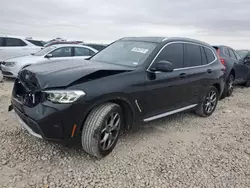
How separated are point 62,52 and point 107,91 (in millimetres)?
6557

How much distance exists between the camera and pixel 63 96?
277 centimetres

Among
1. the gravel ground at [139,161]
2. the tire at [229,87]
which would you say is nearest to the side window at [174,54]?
the gravel ground at [139,161]

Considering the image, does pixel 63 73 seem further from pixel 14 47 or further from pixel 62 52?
pixel 14 47

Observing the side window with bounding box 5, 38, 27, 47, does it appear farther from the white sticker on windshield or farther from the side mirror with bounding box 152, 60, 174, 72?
the side mirror with bounding box 152, 60, 174, 72

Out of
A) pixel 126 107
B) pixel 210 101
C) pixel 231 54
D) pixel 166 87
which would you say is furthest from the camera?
pixel 231 54

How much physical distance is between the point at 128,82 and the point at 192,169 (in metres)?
1.39

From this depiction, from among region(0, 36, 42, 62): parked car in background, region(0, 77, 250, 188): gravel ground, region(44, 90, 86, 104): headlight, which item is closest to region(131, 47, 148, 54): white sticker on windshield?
region(0, 77, 250, 188): gravel ground

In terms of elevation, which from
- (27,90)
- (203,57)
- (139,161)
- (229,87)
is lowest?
(139,161)

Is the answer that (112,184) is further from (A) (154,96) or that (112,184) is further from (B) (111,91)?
(A) (154,96)

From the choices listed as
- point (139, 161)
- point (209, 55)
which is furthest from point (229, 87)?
point (139, 161)

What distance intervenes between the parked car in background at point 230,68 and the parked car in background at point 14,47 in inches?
314

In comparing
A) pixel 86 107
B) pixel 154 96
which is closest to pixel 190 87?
pixel 154 96

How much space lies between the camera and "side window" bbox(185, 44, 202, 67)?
4598 millimetres

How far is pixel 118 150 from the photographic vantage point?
3.51 meters
